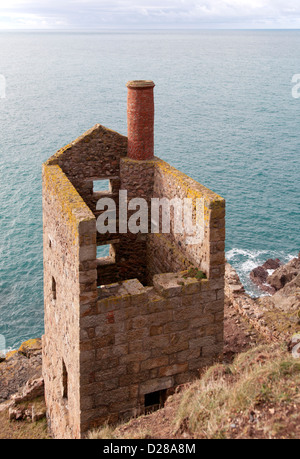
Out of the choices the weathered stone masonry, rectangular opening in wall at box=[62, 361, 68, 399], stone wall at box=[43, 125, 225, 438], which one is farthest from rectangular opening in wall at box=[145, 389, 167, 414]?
rectangular opening in wall at box=[62, 361, 68, 399]

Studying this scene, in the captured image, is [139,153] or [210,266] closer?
[210,266]

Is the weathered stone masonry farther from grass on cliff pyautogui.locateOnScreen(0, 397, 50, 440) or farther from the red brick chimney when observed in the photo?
the red brick chimney

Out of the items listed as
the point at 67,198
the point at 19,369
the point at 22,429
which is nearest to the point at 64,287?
the point at 67,198

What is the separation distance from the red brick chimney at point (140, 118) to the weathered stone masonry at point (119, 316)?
5.30ft

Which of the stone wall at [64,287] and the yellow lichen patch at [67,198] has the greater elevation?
the yellow lichen patch at [67,198]

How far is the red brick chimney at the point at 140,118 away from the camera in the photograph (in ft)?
49.8

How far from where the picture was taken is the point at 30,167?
58.7 meters

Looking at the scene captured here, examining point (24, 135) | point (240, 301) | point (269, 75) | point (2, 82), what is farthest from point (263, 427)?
point (269, 75)

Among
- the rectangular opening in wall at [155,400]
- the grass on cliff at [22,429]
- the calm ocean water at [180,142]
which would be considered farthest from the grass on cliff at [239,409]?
the calm ocean water at [180,142]

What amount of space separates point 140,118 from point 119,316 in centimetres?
736

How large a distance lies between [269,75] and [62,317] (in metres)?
131

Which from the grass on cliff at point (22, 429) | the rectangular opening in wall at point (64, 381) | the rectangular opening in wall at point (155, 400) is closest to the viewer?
the rectangular opening in wall at point (155, 400)

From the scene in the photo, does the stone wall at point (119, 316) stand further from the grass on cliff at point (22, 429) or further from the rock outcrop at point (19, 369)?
the rock outcrop at point (19, 369)

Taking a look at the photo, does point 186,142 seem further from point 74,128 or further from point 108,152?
point 108,152
